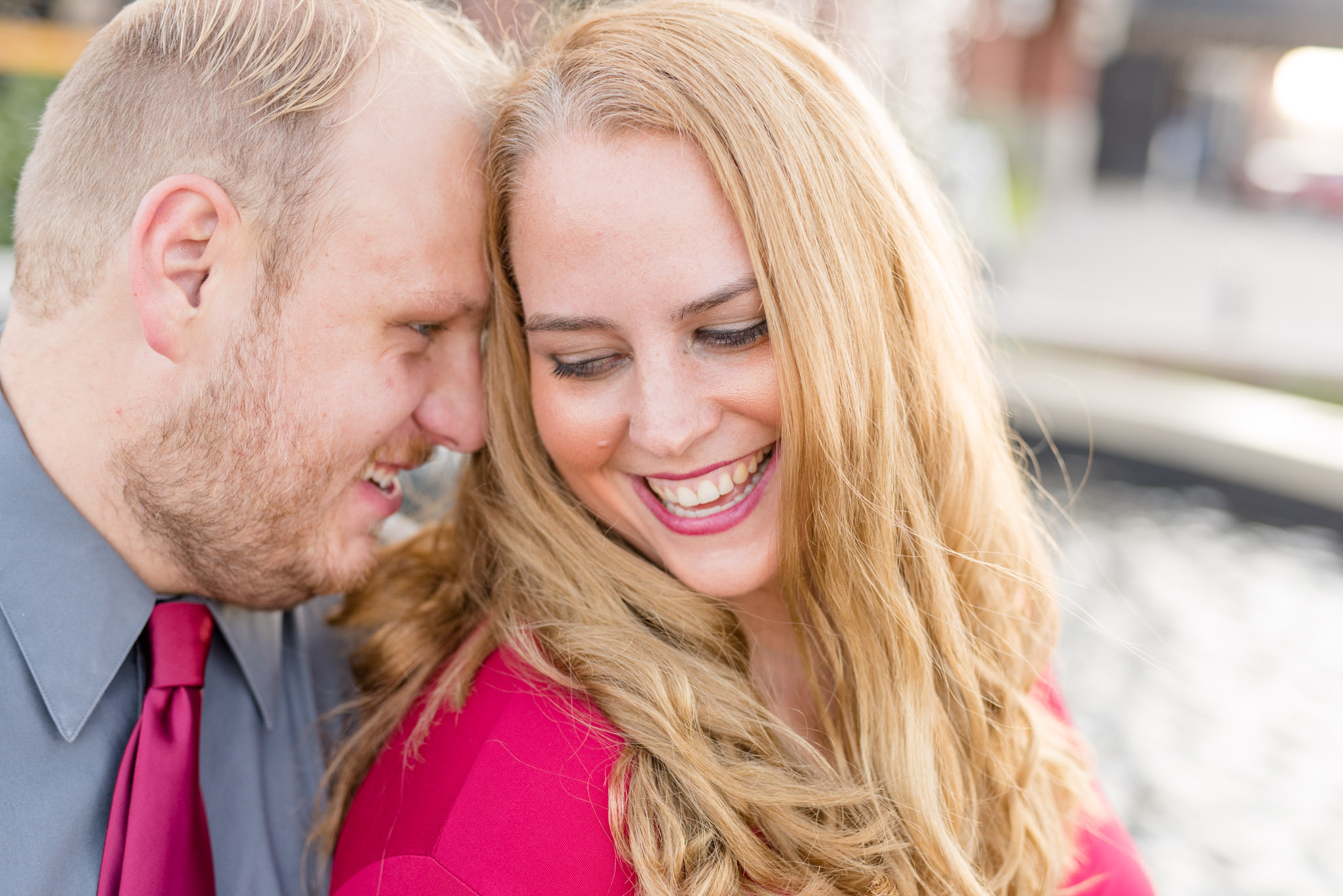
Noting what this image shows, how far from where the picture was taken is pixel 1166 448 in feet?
19.7

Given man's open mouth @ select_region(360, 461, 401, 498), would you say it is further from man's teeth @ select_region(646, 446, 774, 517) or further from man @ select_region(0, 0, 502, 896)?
man's teeth @ select_region(646, 446, 774, 517)

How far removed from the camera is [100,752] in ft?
5.37

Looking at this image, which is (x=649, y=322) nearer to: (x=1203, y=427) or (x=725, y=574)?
(x=725, y=574)

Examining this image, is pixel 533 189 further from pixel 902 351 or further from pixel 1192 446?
pixel 1192 446

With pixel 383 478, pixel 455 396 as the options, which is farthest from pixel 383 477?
pixel 455 396

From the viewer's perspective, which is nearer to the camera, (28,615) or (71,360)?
(28,615)

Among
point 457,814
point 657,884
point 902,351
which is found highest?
point 902,351

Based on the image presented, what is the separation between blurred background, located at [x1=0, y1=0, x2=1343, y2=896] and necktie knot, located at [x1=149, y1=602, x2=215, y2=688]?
134cm

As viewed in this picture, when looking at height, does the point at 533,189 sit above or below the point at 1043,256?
above

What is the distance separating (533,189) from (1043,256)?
15.9 meters

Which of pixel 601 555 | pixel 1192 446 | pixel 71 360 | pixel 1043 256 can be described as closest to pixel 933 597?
pixel 601 555

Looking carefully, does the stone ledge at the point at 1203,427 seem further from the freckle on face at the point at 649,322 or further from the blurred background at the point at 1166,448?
the freckle on face at the point at 649,322

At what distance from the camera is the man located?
1.71 m

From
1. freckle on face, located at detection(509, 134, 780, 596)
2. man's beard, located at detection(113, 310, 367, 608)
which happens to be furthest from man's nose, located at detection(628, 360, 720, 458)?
man's beard, located at detection(113, 310, 367, 608)
